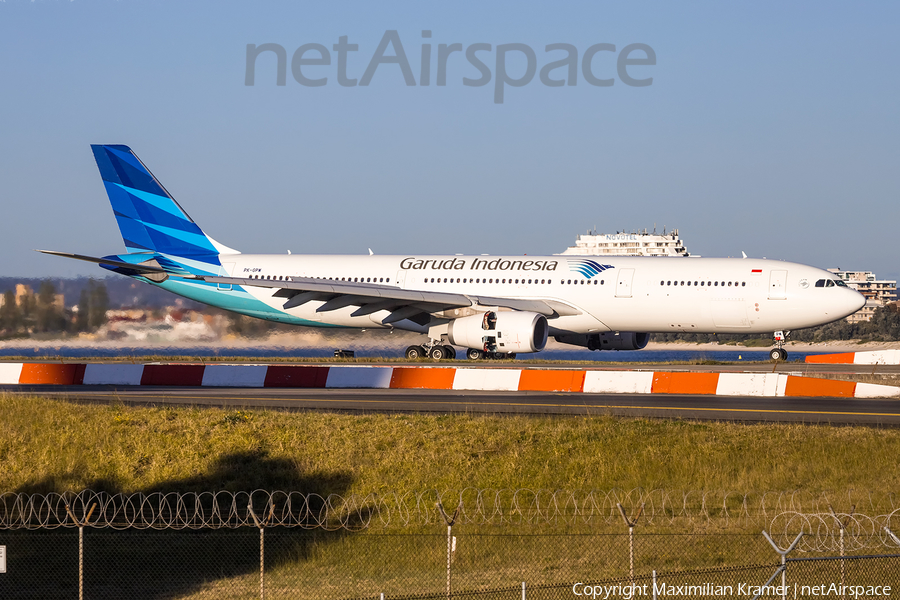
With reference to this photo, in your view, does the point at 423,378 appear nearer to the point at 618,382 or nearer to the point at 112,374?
the point at 618,382

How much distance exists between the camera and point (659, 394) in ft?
87.8

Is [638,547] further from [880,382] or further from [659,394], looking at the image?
[880,382]

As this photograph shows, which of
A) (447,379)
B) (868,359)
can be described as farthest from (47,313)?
(868,359)

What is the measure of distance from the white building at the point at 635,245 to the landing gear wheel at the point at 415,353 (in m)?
72.2

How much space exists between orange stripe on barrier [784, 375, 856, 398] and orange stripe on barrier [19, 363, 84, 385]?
2156 cm

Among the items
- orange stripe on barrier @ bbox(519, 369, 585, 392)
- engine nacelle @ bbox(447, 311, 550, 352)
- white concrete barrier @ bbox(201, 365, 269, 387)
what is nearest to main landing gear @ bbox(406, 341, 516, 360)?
engine nacelle @ bbox(447, 311, 550, 352)

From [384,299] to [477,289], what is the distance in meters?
4.10

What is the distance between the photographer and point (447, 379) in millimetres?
28156

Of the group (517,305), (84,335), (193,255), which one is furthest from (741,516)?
(84,335)

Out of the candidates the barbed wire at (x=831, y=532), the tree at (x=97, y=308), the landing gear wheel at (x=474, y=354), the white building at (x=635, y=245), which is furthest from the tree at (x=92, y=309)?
the white building at (x=635, y=245)

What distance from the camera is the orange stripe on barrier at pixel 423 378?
28109mm

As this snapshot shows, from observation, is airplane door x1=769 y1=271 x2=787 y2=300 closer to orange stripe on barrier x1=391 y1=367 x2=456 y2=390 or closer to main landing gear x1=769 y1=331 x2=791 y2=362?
main landing gear x1=769 y1=331 x2=791 y2=362

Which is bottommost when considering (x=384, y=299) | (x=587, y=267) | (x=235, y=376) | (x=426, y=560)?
(x=426, y=560)

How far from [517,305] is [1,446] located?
20497mm
